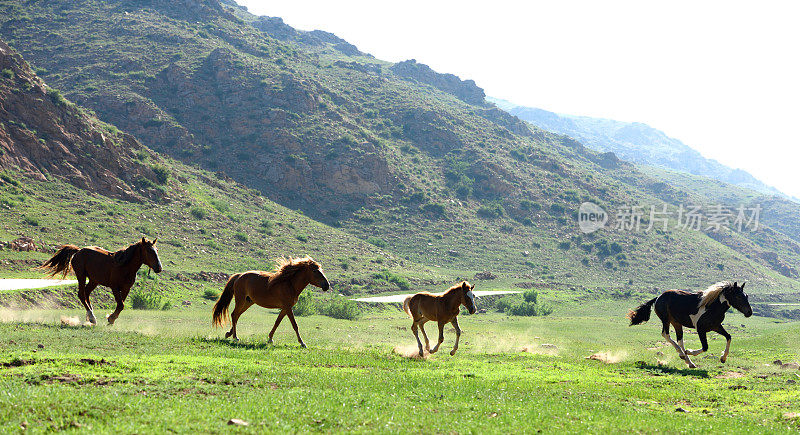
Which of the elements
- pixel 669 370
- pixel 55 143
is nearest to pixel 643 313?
pixel 669 370

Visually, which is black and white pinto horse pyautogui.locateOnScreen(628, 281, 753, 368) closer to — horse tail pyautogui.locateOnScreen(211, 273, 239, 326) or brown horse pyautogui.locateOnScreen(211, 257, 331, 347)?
brown horse pyautogui.locateOnScreen(211, 257, 331, 347)

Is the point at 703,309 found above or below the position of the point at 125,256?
above

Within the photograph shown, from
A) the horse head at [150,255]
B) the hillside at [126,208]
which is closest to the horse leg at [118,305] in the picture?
the horse head at [150,255]

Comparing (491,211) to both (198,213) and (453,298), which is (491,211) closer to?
(198,213)

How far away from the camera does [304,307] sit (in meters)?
40.7

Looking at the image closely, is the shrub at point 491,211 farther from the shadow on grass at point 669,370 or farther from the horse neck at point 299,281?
the horse neck at point 299,281

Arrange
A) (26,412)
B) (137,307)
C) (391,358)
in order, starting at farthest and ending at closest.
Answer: (137,307), (391,358), (26,412)

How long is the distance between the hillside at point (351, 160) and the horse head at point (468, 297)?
49325 mm

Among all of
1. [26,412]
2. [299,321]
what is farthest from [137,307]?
[26,412]

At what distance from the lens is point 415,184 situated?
103 m

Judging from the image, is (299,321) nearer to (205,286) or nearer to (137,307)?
(137,307)

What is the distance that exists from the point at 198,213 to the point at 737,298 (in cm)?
5787

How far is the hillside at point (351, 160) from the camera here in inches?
3504

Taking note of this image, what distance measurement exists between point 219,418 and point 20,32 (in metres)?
126
